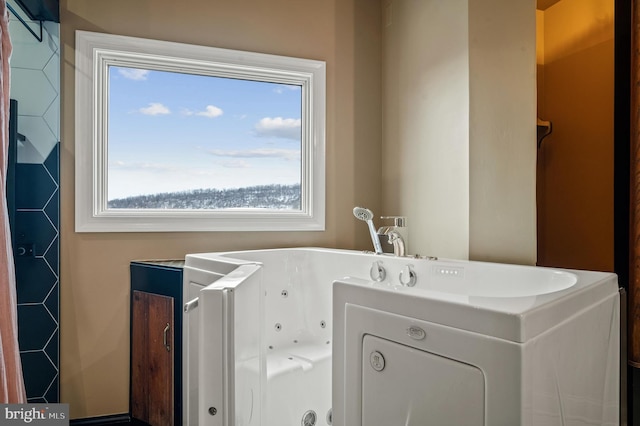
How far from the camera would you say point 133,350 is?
233 centimetres

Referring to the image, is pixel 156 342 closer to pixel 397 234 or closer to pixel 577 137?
pixel 397 234

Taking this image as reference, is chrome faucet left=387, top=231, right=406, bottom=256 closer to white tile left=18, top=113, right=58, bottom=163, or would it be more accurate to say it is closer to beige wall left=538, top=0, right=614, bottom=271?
beige wall left=538, top=0, right=614, bottom=271

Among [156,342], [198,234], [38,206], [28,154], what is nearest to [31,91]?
[28,154]

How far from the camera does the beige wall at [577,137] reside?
2.55 metres

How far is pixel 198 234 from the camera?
2.57 metres

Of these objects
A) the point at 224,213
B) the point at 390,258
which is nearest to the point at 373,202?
the point at 390,258

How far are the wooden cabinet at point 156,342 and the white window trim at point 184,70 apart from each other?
0.30m

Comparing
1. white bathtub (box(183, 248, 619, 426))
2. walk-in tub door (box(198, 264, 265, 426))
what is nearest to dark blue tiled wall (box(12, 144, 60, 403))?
white bathtub (box(183, 248, 619, 426))

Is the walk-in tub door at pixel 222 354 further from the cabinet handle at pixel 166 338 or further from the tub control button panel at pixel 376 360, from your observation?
the cabinet handle at pixel 166 338

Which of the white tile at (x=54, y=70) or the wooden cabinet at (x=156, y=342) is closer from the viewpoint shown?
the wooden cabinet at (x=156, y=342)

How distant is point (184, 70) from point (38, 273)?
135 cm

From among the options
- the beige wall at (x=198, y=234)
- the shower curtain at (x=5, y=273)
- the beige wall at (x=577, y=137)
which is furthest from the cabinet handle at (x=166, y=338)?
the beige wall at (x=577, y=137)

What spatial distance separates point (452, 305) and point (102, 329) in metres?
2.06

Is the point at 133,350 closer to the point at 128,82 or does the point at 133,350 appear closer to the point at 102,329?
the point at 102,329
